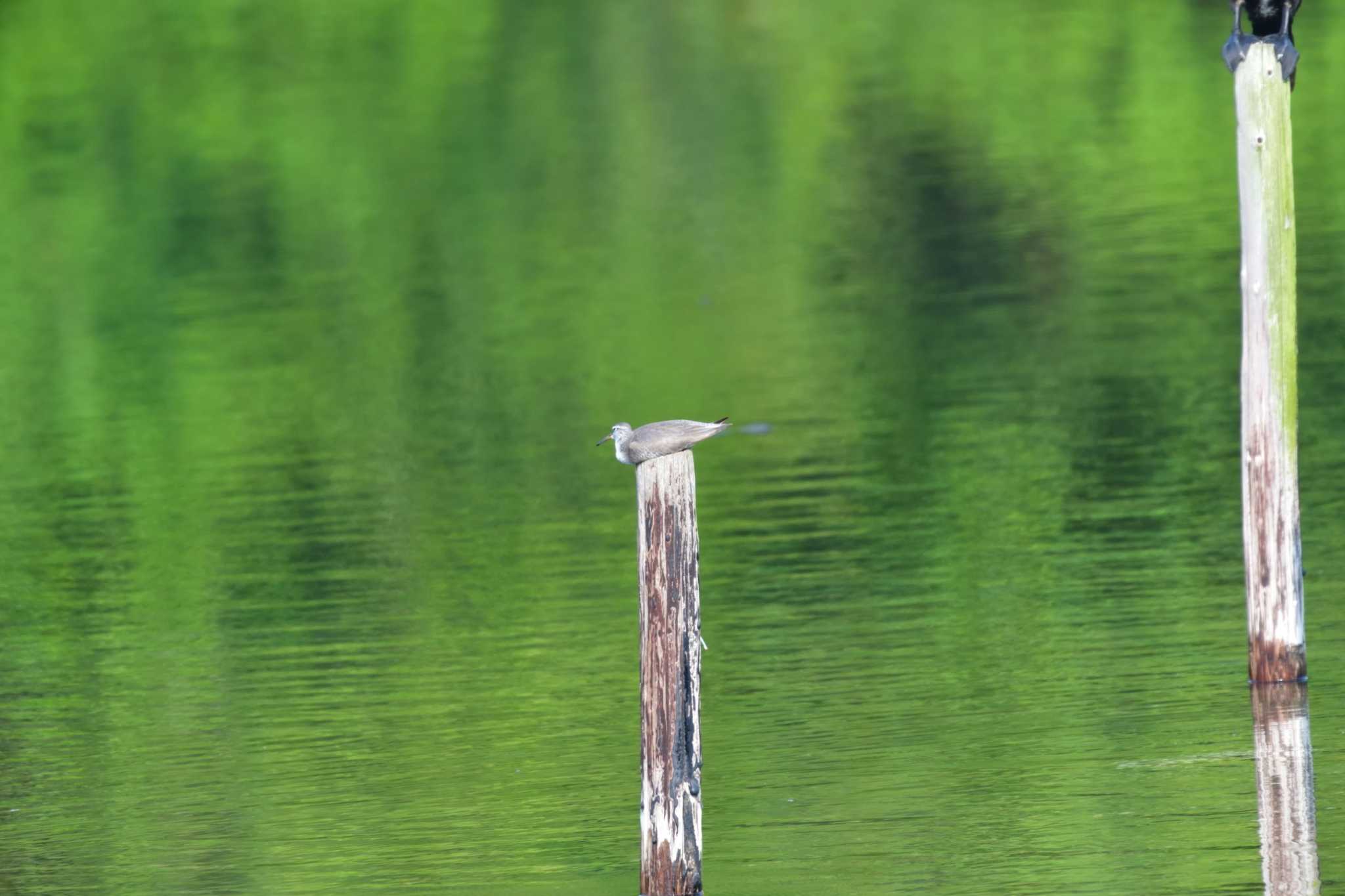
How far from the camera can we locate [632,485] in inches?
944

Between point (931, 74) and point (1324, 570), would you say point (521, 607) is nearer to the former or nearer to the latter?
point (1324, 570)

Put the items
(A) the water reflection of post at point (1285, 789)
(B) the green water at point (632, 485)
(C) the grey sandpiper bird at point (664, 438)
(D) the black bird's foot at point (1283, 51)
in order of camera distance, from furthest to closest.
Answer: (B) the green water at point (632, 485)
(D) the black bird's foot at point (1283, 51)
(A) the water reflection of post at point (1285, 789)
(C) the grey sandpiper bird at point (664, 438)

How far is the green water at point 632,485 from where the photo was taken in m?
13.4

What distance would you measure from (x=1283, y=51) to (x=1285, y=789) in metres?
3.78

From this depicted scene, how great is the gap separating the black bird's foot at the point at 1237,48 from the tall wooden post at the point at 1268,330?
0.10 ft

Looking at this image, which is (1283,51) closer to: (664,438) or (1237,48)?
(1237,48)

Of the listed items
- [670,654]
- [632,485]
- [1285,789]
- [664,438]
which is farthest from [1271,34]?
[632,485]

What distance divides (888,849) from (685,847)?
1487mm

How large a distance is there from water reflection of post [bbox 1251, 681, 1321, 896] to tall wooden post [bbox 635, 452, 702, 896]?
2.51m

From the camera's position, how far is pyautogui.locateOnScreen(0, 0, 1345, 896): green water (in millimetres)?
13375

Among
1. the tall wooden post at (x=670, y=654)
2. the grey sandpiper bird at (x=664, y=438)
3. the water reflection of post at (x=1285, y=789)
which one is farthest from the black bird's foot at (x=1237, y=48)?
the tall wooden post at (x=670, y=654)

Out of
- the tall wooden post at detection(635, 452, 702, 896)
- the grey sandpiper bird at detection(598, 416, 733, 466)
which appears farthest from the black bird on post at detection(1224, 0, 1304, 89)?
the tall wooden post at detection(635, 452, 702, 896)

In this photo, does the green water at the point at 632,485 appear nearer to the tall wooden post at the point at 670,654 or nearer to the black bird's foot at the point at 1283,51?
the tall wooden post at the point at 670,654

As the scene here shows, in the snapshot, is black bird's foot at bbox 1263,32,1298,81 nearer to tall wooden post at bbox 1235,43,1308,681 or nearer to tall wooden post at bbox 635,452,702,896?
tall wooden post at bbox 1235,43,1308,681
